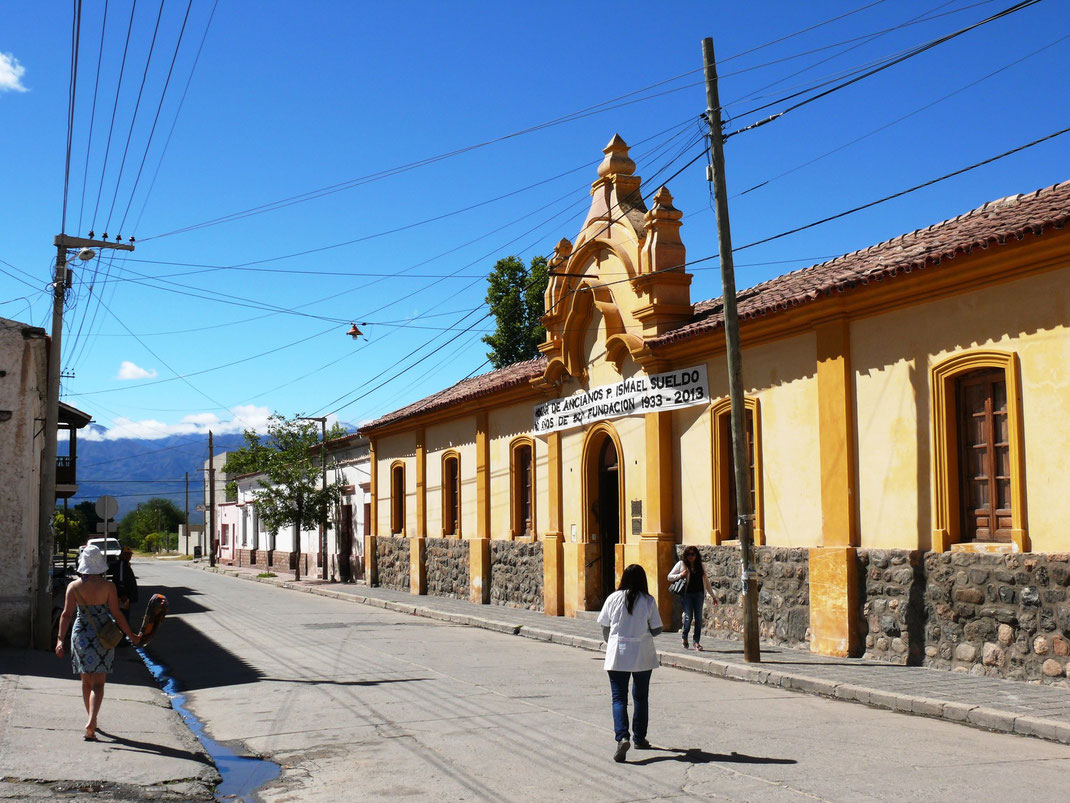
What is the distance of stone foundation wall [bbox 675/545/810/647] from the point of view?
1480 cm

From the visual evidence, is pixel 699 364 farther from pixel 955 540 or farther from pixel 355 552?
pixel 355 552

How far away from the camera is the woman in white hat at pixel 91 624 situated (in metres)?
8.70

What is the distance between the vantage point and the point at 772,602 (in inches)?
606

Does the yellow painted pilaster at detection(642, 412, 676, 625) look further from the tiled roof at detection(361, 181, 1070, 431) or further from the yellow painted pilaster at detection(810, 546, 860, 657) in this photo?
the yellow painted pilaster at detection(810, 546, 860, 657)

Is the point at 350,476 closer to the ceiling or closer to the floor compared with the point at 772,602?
closer to the ceiling

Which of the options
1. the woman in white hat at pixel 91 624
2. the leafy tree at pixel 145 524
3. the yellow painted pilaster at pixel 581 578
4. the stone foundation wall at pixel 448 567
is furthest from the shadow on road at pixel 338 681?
the leafy tree at pixel 145 524

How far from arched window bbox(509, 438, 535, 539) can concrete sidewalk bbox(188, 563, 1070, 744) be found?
16.7 ft

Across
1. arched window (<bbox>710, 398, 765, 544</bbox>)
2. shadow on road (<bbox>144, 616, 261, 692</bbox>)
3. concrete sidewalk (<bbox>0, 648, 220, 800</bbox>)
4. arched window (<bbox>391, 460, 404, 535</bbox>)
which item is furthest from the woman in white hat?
arched window (<bbox>391, 460, 404, 535</bbox>)

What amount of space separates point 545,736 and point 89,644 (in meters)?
3.87

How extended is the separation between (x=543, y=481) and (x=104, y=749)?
14913 mm

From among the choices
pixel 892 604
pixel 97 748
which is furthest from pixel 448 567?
pixel 97 748

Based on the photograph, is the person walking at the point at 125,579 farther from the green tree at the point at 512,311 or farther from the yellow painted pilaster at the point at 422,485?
the green tree at the point at 512,311

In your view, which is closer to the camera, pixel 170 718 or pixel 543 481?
pixel 170 718

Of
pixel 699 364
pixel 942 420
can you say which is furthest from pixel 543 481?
pixel 942 420
